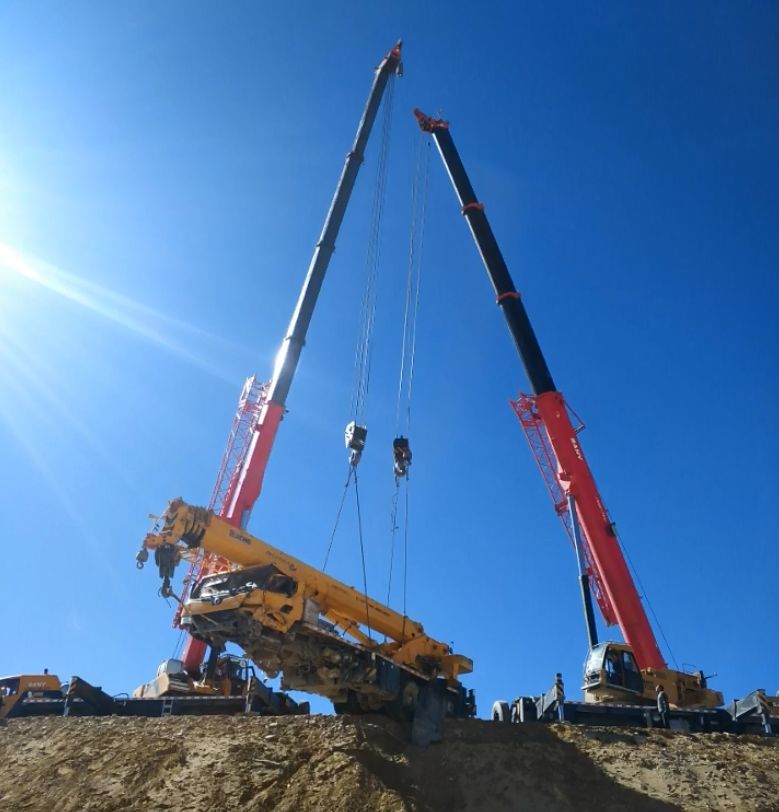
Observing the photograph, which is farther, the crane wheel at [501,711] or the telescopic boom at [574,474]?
the telescopic boom at [574,474]

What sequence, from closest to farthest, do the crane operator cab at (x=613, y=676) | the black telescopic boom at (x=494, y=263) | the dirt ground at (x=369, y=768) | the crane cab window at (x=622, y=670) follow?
1. the dirt ground at (x=369, y=768)
2. the crane operator cab at (x=613, y=676)
3. the crane cab window at (x=622, y=670)
4. the black telescopic boom at (x=494, y=263)

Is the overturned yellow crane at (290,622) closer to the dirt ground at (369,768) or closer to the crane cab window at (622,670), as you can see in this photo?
the dirt ground at (369,768)

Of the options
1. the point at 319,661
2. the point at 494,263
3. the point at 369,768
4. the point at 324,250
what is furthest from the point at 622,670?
the point at 324,250

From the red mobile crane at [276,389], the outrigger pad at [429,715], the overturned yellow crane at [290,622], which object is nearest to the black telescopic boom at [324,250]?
the red mobile crane at [276,389]

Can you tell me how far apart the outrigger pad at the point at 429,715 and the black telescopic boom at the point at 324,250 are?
1333 centimetres

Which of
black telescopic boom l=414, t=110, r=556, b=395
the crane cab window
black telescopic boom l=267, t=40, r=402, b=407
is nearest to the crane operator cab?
the crane cab window

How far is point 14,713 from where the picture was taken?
55.3 feet

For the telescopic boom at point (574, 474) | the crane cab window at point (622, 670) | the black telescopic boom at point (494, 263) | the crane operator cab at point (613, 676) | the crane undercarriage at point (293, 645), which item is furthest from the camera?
the black telescopic boom at point (494, 263)

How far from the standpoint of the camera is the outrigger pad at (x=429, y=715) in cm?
1395

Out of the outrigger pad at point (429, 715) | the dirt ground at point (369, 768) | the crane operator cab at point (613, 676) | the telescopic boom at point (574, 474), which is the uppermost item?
the telescopic boom at point (574, 474)

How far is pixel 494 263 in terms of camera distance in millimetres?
27375

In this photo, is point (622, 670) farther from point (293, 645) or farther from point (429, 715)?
point (293, 645)

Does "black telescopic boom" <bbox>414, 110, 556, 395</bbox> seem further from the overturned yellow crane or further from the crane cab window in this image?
the overturned yellow crane

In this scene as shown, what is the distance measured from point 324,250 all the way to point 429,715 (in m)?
20.3
